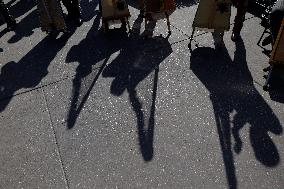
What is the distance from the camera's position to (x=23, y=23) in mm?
10953

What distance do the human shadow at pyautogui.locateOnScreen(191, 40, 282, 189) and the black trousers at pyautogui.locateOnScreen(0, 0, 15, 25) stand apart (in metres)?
5.70

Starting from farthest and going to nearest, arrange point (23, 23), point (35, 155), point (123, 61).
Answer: point (23, 23)
point (123, 61)
point (35, 155)

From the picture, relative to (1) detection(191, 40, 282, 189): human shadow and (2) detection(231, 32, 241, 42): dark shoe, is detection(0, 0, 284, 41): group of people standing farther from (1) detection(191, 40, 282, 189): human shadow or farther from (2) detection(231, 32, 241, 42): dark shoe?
(1) detection(191, 40, 282, 189): human shadow

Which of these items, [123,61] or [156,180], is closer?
[156,180]

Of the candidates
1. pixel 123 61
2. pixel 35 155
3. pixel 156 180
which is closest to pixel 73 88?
pixel 123 61

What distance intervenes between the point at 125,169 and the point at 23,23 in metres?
6.72

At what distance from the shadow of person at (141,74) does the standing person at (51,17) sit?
206cm

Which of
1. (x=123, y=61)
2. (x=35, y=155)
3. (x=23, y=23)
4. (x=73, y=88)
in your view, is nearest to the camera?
(x=35, y=155)

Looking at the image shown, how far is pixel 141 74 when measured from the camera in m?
8.57

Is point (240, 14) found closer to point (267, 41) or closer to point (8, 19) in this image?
point (267, 41)

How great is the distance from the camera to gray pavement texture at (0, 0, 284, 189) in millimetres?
6344

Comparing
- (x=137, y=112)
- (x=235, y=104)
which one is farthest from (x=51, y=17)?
(x=235, y=104)

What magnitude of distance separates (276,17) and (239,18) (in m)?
0.98

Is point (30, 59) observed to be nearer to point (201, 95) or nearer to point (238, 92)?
point (201, 95)
